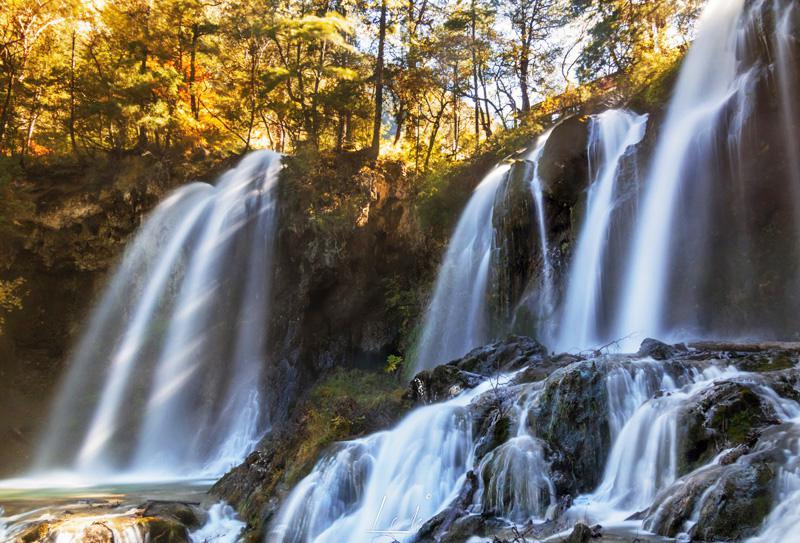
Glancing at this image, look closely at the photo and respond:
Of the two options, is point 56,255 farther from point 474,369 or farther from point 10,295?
A: point 474,369

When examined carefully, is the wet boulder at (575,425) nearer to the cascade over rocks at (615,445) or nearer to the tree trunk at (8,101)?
the cascade over rocks at (615,445)

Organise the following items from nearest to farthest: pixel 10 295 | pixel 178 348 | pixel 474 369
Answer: pixel 474 369
pixel 10 295
pixel 178 348

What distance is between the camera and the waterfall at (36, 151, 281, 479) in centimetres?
1598

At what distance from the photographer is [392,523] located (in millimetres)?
6457

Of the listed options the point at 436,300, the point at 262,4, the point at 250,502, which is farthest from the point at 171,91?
the point at 250,502

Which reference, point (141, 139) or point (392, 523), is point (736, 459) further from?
point (141, 139)

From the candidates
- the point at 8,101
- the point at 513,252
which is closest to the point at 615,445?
the point at 513,252

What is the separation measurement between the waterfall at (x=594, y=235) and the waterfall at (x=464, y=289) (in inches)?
105

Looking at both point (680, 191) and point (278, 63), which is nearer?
point (680, 191)

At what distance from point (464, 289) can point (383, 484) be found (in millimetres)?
8859

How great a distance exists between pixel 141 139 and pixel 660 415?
21.8m

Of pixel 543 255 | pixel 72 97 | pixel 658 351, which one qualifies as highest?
pixel 72 97

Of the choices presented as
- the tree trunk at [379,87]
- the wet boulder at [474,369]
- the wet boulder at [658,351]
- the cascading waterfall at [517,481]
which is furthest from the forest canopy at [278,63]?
the cascading waterfall at [517,481]

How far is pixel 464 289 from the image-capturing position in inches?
609
